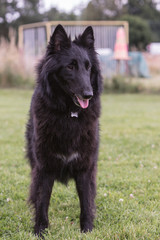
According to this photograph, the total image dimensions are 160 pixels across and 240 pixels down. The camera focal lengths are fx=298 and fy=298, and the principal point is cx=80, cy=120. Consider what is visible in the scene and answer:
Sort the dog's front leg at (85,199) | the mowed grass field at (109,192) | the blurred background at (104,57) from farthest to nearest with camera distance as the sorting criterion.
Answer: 1. the blurred background at (104,57)
2. the dog's front leg at (85,199)
3. the mowed grass field at (109,192)

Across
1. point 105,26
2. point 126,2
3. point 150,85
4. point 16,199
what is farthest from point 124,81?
point 126,2

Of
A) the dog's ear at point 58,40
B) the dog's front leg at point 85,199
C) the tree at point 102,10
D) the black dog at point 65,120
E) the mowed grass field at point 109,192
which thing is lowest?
the mowed grass field at point 109,192

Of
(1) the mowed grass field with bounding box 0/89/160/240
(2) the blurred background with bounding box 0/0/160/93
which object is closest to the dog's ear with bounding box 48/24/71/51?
(1) the mowed grass field with bounding box 0/89/160/240

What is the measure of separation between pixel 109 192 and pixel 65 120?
1.33 metres

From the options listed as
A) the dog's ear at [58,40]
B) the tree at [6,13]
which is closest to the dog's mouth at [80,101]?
the dog's ear at [58,40]

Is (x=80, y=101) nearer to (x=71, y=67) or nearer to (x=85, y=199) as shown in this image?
(x=71, y=67)

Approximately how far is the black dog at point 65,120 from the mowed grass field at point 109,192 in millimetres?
219

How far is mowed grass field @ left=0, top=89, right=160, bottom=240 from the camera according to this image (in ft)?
9.45

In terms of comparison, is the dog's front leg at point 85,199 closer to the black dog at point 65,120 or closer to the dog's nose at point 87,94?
the black dog at point 65,120

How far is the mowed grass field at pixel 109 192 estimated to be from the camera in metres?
2.88

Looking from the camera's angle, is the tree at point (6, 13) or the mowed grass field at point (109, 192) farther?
the tree at point (6, 13)

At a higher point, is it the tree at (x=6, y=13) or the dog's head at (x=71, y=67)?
the tree at (x=6, y=13)

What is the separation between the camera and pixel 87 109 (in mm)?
2967

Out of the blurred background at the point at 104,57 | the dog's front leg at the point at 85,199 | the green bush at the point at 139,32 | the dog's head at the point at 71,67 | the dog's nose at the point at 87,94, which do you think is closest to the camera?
the dog's nose at the point at 87,94
